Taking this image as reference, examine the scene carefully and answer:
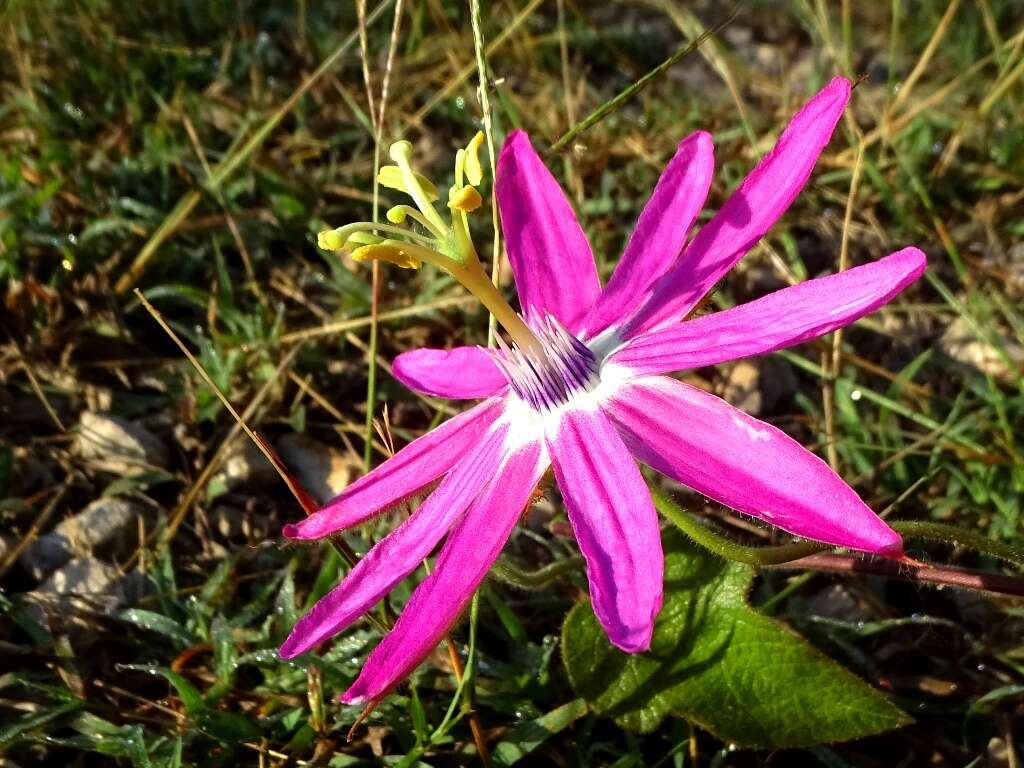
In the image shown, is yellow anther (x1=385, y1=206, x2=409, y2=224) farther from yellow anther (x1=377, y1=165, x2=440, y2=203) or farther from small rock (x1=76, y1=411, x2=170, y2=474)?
small rock (x1=76, y1=411, x2=170, y2=474)

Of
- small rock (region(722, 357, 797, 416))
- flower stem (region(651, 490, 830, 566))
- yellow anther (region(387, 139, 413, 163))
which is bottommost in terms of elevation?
small rock (region(722, 357, 797, 416))

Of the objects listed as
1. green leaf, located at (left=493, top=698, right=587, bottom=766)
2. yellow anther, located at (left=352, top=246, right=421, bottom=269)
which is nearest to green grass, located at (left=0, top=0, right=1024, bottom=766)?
green leaf, located at (left=493, top=698, right=587, bottom=766)

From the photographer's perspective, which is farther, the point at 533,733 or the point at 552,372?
the point at 533,733

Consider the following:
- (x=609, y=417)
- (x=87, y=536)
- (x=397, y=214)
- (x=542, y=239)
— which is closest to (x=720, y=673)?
→ (x=609, y=417)

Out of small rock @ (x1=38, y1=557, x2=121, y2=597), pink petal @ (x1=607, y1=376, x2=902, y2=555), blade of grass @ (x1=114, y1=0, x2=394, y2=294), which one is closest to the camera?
pink petal @ (x1=607, y1=376, x2=902, y2=555)

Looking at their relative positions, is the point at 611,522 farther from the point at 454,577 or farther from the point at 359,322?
the point at 359,322

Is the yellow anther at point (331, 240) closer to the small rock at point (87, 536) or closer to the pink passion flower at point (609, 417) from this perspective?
the pink passion flower at point (609, 417)

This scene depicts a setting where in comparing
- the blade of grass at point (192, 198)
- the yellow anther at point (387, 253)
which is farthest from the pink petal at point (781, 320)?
the blade of grass at point (192, 198)
